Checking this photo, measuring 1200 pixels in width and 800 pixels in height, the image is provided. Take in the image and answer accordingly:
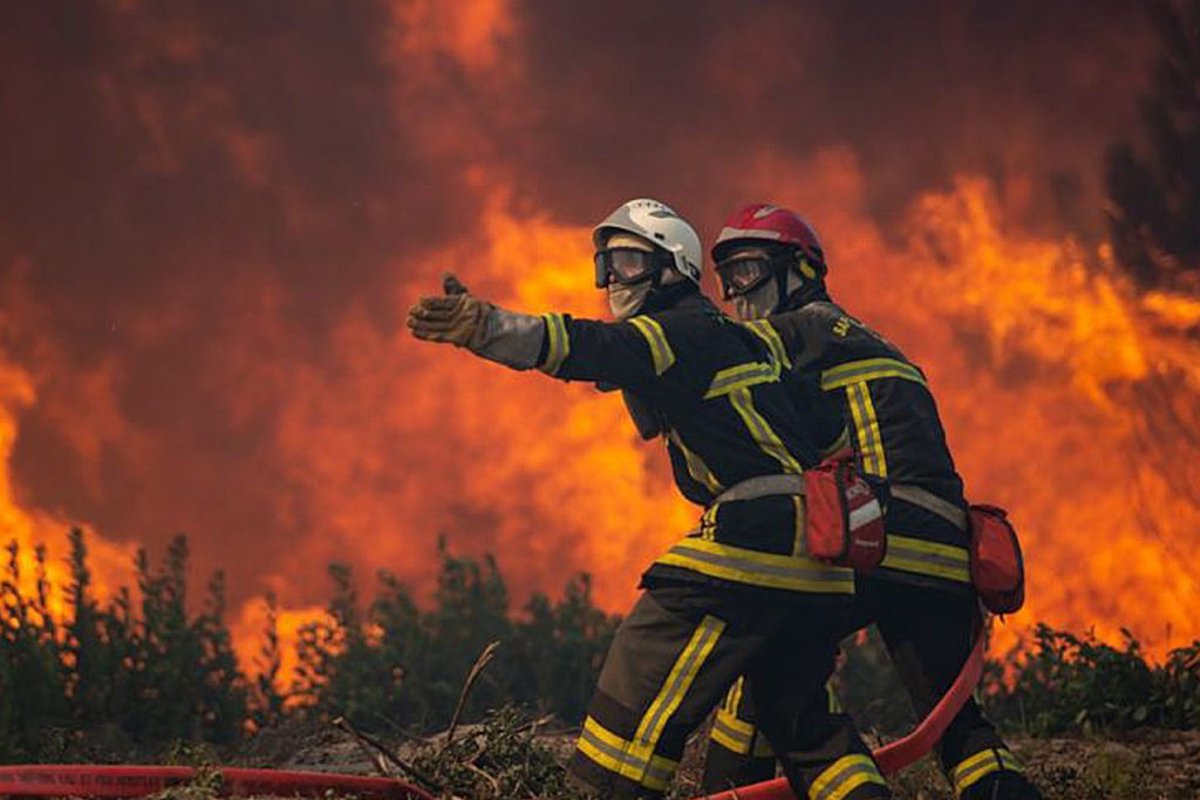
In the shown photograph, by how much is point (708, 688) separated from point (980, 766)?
4.55 feet

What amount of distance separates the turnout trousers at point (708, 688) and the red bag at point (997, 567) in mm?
982

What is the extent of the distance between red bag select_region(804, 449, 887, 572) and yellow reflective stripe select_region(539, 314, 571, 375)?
96cm

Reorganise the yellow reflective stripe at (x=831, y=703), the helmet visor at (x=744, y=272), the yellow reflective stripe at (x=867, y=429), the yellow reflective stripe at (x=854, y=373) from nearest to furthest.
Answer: the yellow reflective stripe at (x=831, y=703) → the yellow reflective stripe at (x=867, y=429) → the yellow reflective stripe at (x=854, y=373) → the helmet visor at (x=744, y=272)

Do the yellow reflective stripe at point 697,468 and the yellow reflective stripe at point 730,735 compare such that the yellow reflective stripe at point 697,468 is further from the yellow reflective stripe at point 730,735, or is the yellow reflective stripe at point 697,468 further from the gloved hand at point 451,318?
the yellow reflective stripe at point 730,735

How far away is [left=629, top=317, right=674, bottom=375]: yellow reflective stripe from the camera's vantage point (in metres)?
5.75

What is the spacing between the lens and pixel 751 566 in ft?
18.7

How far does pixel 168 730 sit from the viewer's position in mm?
11391

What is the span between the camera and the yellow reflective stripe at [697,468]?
593 centimetres

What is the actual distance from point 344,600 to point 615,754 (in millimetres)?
7089

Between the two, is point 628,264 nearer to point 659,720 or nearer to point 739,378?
point 739,378

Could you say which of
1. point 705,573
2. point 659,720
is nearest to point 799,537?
point 705,573

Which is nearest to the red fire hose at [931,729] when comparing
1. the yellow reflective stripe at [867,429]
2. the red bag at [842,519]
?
the red bag at [842,519]

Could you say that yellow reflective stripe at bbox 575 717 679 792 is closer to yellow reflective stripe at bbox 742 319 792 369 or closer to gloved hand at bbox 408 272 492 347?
gloved hand at bbox 408 272 492 347

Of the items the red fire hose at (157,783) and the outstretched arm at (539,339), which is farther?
the red fire hose at (157,783)
